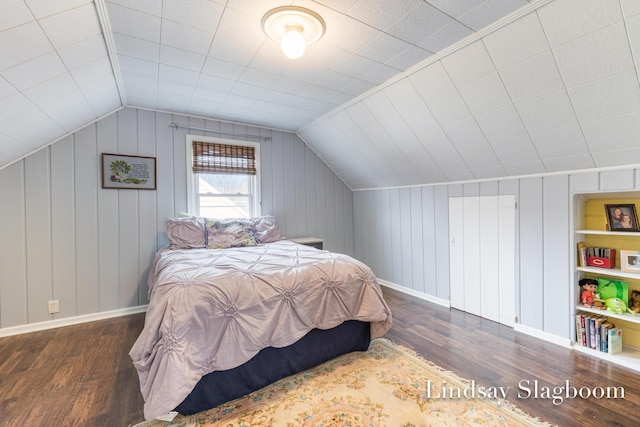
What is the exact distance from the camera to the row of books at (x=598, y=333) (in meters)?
2.18

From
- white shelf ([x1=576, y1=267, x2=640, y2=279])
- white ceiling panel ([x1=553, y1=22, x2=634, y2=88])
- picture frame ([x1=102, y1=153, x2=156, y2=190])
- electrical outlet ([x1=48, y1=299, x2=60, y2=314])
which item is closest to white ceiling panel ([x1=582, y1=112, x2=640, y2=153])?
white ceiling panel ([x1=553, y1=22, x2=634, y2=88])

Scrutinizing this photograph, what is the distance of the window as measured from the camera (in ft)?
12.0

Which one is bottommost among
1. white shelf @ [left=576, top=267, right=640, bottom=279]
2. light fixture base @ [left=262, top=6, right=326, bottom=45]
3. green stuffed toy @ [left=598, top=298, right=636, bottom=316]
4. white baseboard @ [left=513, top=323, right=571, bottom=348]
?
white baseboard @ [left=513, top=323, right=571, bottom=348]

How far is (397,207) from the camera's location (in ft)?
13.3

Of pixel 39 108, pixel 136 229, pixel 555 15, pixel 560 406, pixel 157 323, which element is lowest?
pixel 560 406

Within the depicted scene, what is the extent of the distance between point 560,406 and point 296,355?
1.58 meters

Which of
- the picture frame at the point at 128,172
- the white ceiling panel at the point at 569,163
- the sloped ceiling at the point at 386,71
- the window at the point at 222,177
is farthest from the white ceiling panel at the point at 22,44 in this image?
the white ceiling panel at the point at 569,163

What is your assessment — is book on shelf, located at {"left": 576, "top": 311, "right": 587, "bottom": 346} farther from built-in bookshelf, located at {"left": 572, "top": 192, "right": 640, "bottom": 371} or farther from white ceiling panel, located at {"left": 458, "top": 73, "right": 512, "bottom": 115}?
white ceiling panel, located at {"left": 458, "top": 73, "right": 512, "bottom": 115}

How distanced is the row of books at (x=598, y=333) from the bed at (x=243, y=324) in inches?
62.0

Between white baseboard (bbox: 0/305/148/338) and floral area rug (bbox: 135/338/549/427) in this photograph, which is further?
white baseboard (bbox: 0/305/148/338)

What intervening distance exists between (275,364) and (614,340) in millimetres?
2489

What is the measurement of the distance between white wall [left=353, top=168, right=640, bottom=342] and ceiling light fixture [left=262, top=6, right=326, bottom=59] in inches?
89.6

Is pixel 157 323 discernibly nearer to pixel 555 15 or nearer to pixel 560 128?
pixel 555 15

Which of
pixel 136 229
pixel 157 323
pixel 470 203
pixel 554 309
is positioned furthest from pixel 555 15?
pixel 136 229
